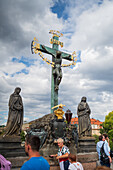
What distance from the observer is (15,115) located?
758 centimetres

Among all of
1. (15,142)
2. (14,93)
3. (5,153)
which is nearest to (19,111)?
(14,93)

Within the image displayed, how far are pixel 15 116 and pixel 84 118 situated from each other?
4.54 meters

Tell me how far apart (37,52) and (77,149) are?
826cm

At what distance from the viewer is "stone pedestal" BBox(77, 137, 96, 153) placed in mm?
8851

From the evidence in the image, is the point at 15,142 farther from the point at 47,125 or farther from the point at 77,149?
the point at 77,149

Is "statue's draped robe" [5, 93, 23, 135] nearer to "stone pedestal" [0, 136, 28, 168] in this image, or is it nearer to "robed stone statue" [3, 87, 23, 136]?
"robed stone statue" [3, 87, 23, 136]

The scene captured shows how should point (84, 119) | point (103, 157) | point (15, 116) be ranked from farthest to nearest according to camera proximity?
point (84, 119) < point (15, 116) < point (103, 157)

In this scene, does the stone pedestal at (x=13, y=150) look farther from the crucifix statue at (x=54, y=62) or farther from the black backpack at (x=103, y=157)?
the crucifix statue at (x=54, y=62)

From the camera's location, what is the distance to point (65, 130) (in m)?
8.33

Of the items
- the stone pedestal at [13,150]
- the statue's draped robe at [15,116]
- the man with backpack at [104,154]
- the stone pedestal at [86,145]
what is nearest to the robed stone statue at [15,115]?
the statue's draped robe at [15,116]

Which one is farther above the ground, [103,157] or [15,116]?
[15,116]

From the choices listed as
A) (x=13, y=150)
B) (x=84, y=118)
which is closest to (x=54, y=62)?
(x=84, y=118)

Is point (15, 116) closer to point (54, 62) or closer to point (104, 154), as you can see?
point (104, 154)

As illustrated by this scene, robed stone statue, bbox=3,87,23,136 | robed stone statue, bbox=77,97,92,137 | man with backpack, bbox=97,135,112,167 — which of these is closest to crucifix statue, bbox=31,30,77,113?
robed stone statue, bbox=77,97,92,137
